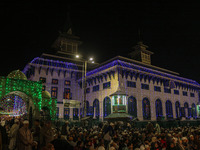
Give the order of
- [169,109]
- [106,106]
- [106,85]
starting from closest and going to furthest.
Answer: [106,106], [106,85], [169,109]

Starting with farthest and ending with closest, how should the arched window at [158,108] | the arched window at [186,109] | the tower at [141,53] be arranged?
1. the tower at [141,53]
2. the arched window at [186,109]
3. the arched window at [158,108]

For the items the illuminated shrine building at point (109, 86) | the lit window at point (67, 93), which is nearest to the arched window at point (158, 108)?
the illuminated shrine building at point (109, 86)

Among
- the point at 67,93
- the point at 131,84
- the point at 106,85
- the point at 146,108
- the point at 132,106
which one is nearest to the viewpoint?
the point at 132,106

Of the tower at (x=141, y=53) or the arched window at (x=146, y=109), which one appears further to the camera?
the tower at (x=141, y=53)

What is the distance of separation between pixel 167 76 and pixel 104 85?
17594 mm

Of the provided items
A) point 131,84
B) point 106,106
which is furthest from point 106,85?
point 131,84

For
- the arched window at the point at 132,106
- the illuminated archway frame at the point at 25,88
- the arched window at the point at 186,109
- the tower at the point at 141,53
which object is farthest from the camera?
the tower at the point at 141,53

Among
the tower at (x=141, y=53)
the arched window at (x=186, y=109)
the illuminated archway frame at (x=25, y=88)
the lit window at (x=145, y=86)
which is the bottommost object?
the arched window at (x=186, y=109)

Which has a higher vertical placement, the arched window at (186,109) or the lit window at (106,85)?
the lit window at (106,85)

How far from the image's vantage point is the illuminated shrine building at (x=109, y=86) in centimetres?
3466

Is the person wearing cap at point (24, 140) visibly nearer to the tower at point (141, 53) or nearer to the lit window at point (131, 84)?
the lit window at point (131, 84)

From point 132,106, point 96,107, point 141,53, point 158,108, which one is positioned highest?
point 141,53

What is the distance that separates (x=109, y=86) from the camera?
116 ft

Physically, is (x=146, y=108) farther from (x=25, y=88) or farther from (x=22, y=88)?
(x=22, y=88)
